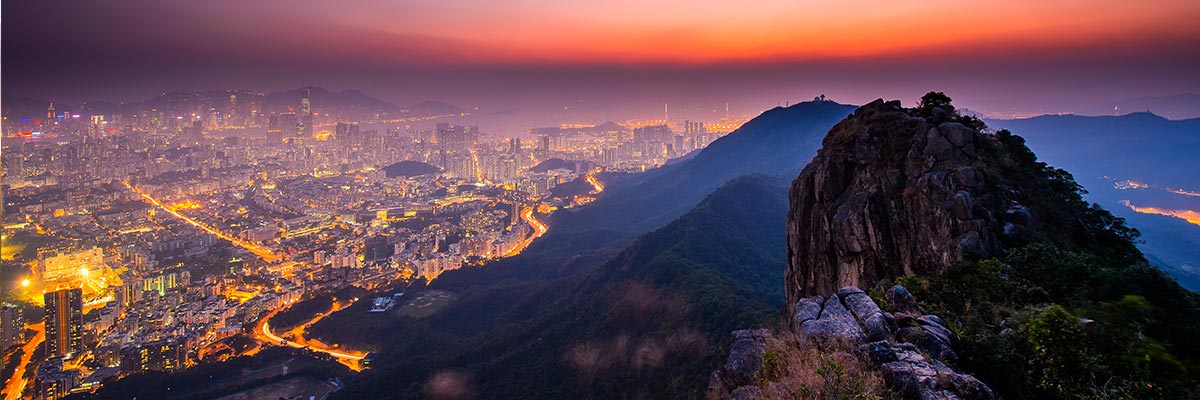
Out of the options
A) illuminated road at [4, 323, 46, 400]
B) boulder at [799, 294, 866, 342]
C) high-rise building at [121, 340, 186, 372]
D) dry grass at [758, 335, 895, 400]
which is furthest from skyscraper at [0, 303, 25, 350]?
boulder at [799, 294, 866, 342]

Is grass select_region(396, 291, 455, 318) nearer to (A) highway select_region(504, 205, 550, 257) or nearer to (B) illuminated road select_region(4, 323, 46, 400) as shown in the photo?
(A) highway select_region(504, 205, 550, 257)

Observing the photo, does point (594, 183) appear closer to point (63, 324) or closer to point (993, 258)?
point (63, 324)

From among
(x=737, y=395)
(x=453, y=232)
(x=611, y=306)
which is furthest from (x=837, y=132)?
(x=453, y=232)

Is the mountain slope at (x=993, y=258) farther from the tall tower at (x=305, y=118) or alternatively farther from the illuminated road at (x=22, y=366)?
the tall tower at (x=305, y=118)

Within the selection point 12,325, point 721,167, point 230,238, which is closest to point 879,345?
point 12,325

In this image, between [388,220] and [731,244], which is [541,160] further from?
[731,244]
